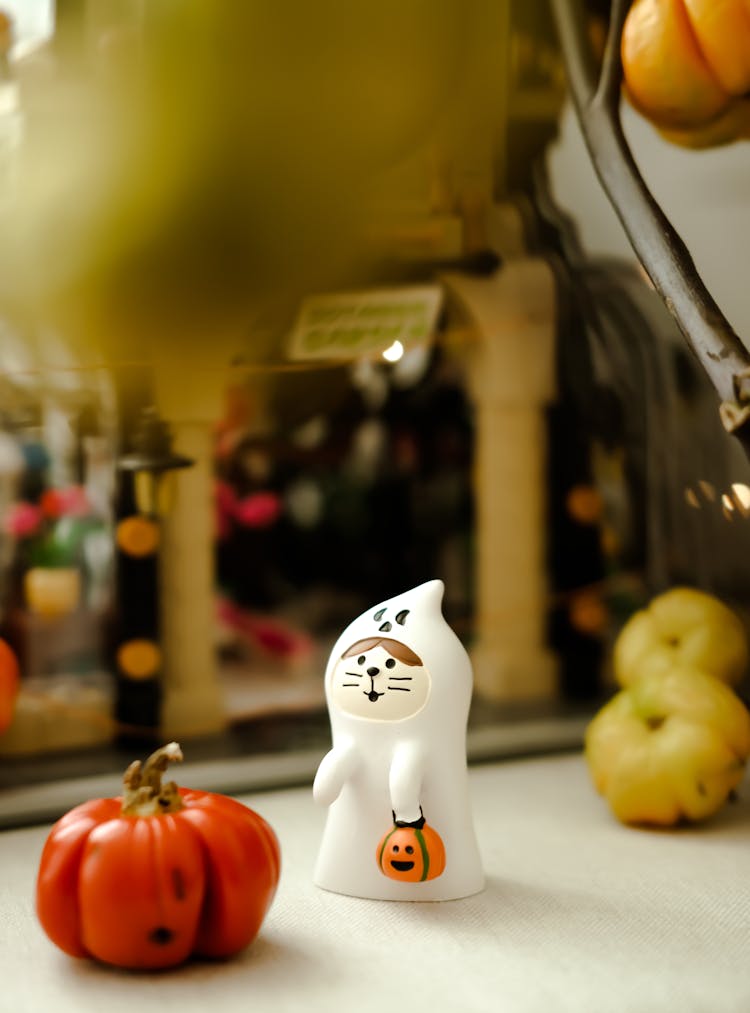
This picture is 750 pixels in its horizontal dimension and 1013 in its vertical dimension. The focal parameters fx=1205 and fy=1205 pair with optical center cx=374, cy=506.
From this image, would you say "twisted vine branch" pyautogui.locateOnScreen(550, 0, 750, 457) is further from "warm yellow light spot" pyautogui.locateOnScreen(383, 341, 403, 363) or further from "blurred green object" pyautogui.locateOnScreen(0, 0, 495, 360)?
"warm yellow light spot" pyautogui.locateOnScreen(383, 341, 403, 363)

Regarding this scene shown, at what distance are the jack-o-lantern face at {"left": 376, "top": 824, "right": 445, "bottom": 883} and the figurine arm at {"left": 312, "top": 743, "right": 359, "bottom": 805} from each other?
6cm

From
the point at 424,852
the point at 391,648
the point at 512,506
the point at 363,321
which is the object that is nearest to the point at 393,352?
the point at 363,321

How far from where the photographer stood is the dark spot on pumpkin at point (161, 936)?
0.80 m

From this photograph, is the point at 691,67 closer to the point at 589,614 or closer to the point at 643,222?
the point at 643,222

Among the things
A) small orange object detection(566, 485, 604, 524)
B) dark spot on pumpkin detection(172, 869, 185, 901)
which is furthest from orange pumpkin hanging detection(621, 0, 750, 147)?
dark spot on pumpkin detection(172, 869, 185, 901)

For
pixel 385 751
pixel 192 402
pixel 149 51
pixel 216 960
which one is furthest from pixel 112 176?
pixel 216 960

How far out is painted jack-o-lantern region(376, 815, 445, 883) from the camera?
0.92 meters

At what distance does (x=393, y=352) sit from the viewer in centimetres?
144

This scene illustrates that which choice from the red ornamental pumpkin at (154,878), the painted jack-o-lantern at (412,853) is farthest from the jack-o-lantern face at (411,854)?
the red ornamental pumpkin at (154,878)

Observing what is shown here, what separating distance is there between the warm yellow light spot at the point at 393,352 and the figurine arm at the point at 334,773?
0.60m

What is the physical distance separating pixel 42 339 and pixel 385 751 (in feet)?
1.87

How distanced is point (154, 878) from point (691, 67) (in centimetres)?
93

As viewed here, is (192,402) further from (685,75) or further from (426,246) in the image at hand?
(685,75)

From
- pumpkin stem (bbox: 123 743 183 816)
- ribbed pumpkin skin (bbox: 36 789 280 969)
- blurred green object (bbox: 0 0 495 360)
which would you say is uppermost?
blurred green object (bbox: 0 0 495 360)
